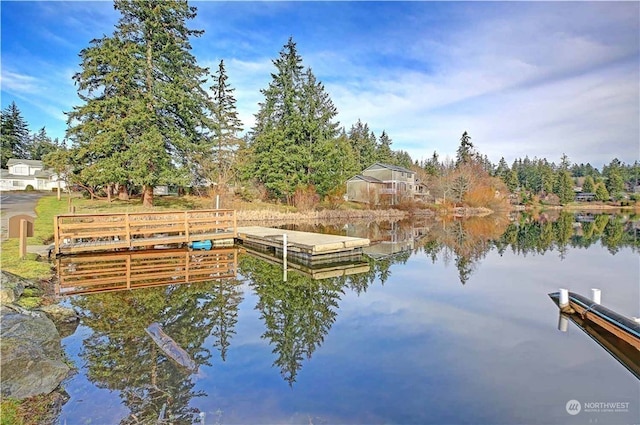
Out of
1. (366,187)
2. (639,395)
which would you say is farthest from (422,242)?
(366,187)

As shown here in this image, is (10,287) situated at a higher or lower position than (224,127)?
lower

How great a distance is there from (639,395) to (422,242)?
14.7 m

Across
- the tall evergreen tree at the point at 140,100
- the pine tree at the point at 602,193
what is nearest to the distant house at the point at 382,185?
the tall evergreen tree at the point at 140,100

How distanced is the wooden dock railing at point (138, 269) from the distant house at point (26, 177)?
42.9 meters

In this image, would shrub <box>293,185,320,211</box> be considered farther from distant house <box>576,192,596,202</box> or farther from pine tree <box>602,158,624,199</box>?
pine tree <box>602,158,624,199</box>

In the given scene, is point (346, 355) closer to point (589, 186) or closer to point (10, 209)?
point (10, 209)

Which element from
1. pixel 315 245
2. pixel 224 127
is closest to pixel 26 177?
pixel 224 127

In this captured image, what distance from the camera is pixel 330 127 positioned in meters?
36.4

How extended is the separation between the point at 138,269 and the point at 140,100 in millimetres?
16130

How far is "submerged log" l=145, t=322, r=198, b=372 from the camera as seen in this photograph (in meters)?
5.23

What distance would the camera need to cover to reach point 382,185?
49.8m

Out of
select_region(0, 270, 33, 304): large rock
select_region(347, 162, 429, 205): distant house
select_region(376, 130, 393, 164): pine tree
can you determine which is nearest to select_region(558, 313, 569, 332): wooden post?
select_region(0, 270, 33, 304): large rock

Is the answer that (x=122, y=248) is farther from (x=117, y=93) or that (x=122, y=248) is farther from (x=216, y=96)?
(x=216, y=96)

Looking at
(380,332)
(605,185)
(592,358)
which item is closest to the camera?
(592,358)
